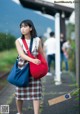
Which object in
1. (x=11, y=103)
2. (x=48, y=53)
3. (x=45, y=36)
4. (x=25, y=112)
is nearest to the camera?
(x=25, y=112)

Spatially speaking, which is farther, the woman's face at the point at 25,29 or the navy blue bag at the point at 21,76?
the woman's face at the point at 25,29

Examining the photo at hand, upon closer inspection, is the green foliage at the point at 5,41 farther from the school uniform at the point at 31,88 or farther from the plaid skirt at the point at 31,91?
the plaid skirt at the point at 31,91

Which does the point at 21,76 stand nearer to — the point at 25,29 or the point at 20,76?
the point at 20,76

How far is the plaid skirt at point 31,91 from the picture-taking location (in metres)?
7.14

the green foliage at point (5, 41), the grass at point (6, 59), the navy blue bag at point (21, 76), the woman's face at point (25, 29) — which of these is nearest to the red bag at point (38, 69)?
the navy blue bag at point (21, 76)

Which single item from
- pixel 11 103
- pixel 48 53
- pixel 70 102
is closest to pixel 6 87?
pixel 11 103

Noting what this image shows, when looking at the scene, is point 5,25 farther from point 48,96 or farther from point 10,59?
point 48,96

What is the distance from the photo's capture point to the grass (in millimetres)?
8656

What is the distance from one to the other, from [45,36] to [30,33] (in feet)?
41.5

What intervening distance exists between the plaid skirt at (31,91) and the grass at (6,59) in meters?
1.46

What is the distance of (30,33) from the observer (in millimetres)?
7246

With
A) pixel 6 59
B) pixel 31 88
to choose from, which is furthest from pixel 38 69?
pixel 6 59

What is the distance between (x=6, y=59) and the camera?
8930 millimetres

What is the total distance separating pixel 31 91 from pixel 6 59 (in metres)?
1.87
